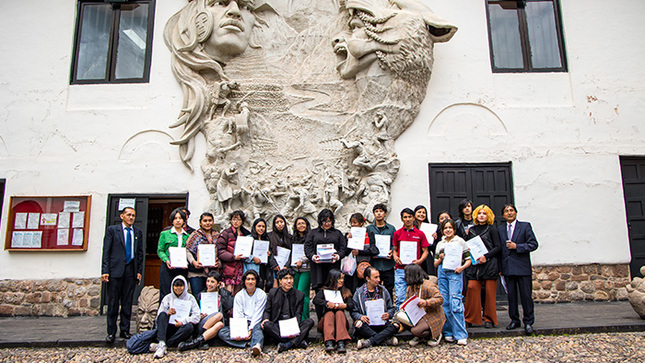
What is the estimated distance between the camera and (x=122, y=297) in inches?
205

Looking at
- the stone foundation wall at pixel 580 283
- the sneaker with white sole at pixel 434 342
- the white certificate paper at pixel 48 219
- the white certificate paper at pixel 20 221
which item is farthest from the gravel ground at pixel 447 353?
the white certificate paper at pixel 20 221

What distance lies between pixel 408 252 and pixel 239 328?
2046mm

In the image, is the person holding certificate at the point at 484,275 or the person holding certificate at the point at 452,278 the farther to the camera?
the person holding certificate at the point at 484,275

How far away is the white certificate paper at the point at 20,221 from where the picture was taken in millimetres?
7254

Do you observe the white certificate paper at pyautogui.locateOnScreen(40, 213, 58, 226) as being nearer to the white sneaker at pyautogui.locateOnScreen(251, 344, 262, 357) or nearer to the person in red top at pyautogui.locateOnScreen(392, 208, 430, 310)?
the white sneaker at pyautogui.locateOnScreen(251, 344, 262, 357)

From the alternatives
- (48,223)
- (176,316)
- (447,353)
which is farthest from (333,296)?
(48,223)

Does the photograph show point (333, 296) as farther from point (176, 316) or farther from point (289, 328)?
point (176, 316)

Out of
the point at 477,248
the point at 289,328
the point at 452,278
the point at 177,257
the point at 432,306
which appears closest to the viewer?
the point at 432,306

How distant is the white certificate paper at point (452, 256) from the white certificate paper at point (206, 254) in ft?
8.66

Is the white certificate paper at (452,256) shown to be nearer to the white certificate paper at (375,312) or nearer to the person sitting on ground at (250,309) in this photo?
the white certificate paper at (375,312)

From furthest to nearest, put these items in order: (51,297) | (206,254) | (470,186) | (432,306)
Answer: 1. (470,186)
2. (51,297)
3. (206,254)
4. (432,306)

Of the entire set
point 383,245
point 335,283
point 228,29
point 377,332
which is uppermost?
point 228,29

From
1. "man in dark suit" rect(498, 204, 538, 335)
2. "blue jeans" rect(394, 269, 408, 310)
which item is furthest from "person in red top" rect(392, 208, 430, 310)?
"man in dark suit" rect(498, 204, 538, 335)

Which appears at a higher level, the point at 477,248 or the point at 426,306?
the point at 477,248
